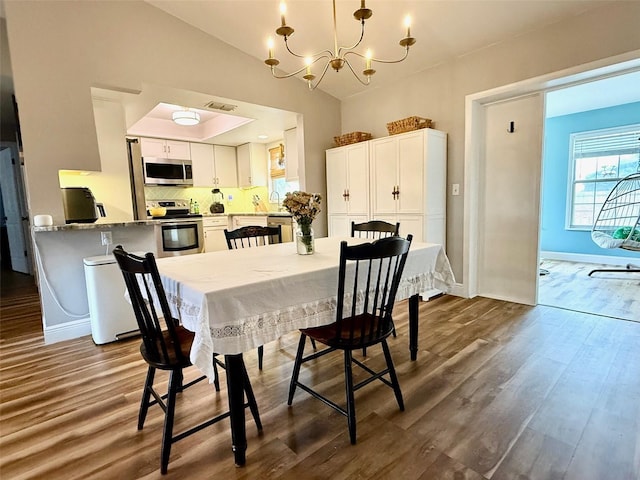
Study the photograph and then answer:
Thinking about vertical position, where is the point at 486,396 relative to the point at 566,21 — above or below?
below

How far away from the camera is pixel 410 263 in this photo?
6.65 ft

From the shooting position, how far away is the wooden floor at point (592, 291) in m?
3.14

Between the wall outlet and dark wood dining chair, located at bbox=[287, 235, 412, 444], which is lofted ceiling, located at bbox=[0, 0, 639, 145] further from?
dark wood dining chair, located at bbox=[287, 235, 412, 444]

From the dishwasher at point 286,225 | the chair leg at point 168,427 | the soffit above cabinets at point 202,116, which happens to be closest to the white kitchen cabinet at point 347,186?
the dishwasher at point 286,225

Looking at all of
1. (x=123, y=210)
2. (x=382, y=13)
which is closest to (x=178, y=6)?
(x=382, y=13)

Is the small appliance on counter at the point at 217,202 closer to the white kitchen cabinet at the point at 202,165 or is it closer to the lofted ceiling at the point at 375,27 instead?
the white kitchen cabinet at the point at 202,165

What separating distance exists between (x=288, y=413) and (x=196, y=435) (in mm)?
459

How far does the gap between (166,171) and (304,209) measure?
440 cm

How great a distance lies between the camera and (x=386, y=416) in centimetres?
169

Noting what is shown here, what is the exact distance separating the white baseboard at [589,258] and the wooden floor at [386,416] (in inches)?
114

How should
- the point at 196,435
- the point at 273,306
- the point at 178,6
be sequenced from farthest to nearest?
1. the point at 178,6
2. the point at 196,435
3. the point at 273,306

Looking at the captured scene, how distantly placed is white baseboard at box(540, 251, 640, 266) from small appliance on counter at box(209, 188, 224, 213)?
230 inches

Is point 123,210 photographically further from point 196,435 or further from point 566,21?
point 566,21

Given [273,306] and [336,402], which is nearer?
[273,306]
